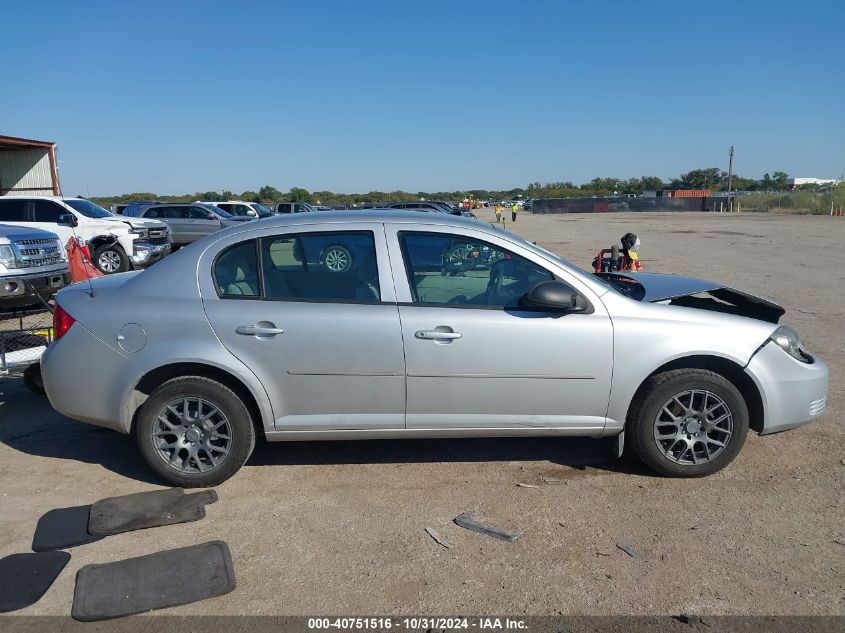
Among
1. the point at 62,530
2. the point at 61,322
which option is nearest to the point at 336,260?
the point at 61,322

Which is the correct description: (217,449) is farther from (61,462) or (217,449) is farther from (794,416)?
(794,416)

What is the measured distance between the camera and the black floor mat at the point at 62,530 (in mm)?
3670

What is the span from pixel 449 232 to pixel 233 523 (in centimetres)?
220

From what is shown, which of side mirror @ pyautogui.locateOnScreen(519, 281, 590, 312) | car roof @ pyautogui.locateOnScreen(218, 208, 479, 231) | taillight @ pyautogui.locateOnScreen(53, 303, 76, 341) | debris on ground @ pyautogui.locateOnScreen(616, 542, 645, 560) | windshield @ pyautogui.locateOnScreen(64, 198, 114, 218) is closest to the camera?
debris on ground @ pyautogui.locateOnScreen(616, 542, 645, 560)

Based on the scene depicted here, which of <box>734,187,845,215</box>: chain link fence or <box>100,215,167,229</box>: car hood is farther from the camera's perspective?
<box>734,187,845,215</box>: chain link fence

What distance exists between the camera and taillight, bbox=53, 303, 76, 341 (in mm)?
4273

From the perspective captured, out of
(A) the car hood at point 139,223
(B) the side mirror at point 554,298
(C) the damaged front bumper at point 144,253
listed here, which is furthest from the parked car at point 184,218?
(B) the side mirror at point 554,298

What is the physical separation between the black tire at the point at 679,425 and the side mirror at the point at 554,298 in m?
0.70

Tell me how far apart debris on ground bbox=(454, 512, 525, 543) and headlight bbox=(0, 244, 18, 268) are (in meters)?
7.47

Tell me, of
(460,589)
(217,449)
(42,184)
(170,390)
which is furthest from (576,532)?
(42,184)

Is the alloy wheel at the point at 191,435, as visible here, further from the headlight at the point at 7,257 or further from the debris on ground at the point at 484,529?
the headlight at the point at 7,257

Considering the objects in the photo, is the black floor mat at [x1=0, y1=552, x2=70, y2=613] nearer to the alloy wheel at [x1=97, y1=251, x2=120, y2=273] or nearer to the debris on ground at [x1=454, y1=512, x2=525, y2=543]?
the debris on ground at [x1=454, y1=512, x2=525, y2=543]

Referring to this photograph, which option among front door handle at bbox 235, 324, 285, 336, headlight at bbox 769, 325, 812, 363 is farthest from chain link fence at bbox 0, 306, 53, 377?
headlight at bbox 769, 325, 812, 363

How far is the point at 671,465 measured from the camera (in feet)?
14.1
